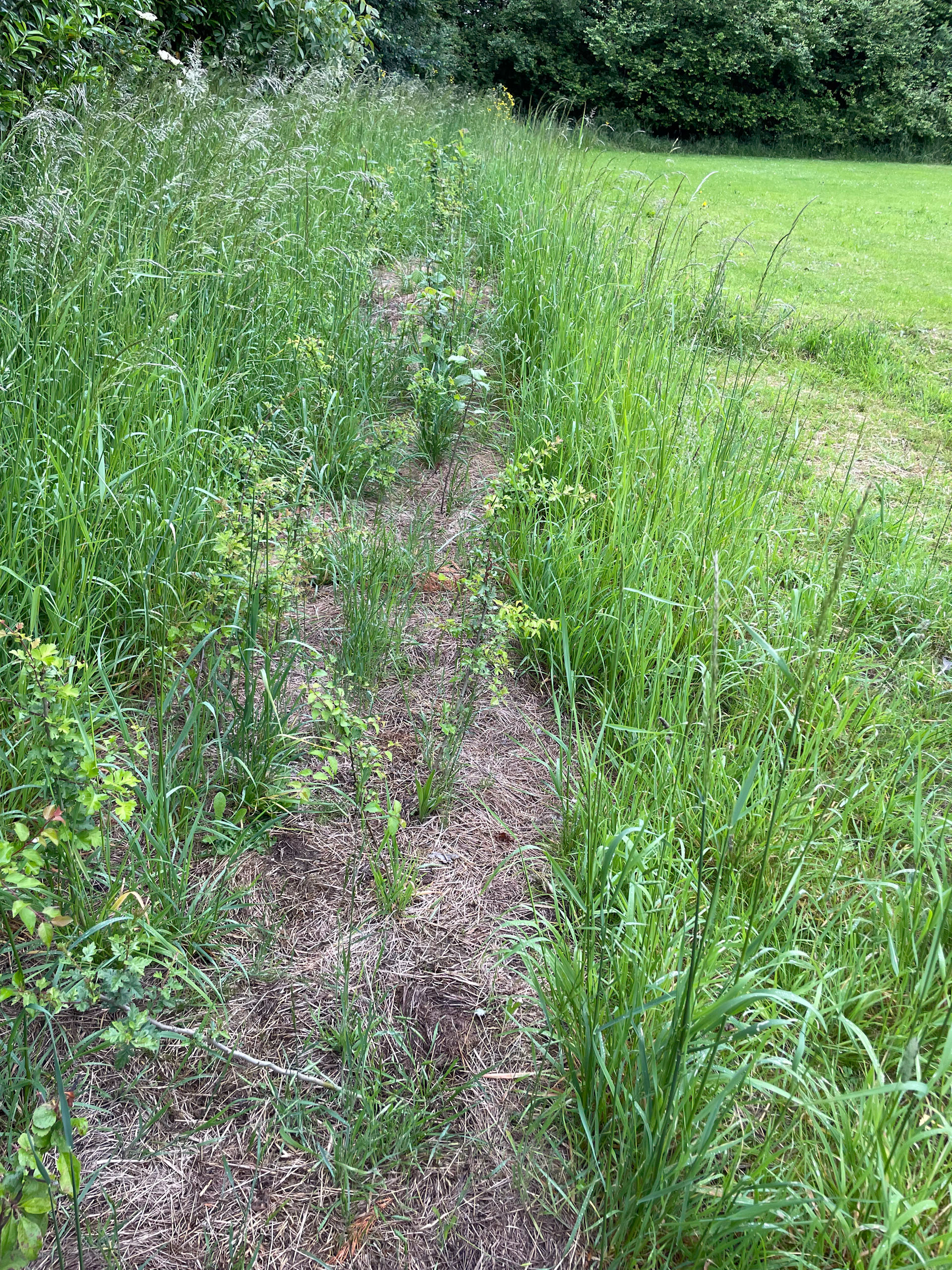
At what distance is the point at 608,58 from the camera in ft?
59.7

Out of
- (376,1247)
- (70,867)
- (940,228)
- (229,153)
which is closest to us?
(376,1247)

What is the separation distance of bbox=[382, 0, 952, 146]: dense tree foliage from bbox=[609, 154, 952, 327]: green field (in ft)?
16.2

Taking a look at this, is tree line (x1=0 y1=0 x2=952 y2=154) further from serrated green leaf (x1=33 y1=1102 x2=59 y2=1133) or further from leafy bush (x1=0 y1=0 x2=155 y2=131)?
serrated green leaf (x1=33 y1=1102 x2=59 y2=1133)

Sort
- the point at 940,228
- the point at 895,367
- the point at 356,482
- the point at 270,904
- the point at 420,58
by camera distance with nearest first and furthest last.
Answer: the point at 270,904, the point at 356,482, the point at 895,367, the point at 940,228, the point at 420,58

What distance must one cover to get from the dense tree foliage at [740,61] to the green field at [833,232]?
16.2 ft

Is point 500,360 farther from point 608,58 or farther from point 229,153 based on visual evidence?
point 608,58

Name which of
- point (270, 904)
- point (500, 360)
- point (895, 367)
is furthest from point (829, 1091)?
point (895, 367)

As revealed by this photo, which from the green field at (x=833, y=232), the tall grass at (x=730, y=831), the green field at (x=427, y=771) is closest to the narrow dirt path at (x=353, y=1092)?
the green field at (x=427, y=771)

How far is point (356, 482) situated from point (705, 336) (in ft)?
5.24

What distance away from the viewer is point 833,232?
9086mm

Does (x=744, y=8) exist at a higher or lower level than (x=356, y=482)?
higher

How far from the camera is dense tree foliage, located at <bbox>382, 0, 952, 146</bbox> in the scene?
17.5 m

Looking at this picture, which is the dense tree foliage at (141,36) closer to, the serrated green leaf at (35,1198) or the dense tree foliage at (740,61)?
the serrated green leaf at (35,1198)

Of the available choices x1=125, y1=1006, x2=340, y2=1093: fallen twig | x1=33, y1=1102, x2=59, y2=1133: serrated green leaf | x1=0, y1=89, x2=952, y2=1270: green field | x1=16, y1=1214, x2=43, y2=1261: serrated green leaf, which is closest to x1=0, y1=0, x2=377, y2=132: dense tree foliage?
x1=0, y1=89, x2=952, y2=1270: green field
